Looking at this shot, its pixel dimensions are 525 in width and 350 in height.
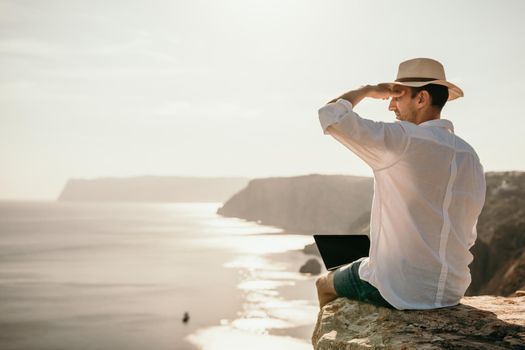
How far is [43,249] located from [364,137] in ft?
465

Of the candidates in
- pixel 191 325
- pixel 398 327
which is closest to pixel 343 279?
pixel 398 327

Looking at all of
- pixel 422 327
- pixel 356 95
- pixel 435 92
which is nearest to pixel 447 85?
pixel 435 92

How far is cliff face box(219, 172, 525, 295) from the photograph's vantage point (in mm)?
40250

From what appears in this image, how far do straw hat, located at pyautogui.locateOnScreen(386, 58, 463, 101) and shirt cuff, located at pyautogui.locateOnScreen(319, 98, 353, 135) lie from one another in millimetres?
568

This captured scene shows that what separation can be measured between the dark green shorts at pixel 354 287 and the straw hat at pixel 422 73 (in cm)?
157

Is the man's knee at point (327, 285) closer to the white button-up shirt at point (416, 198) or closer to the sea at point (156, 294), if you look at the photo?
the white button-up shirt at point (416, 198)

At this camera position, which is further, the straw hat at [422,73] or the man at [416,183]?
the straw hat at [422,73]

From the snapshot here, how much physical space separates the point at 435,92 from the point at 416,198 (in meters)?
0.84

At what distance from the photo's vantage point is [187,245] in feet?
→ 452

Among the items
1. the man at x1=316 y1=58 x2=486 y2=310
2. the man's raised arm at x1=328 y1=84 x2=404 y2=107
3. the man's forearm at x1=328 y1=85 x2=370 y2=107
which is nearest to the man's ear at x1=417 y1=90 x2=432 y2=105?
the man at x1=316 y1=58 x2=486 y2=310

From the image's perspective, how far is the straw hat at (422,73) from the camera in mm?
3539

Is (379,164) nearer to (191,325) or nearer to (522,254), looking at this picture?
(522,254)

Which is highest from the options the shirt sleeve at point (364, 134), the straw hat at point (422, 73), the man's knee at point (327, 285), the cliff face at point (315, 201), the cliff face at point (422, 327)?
the straw hat at point (422, 73)

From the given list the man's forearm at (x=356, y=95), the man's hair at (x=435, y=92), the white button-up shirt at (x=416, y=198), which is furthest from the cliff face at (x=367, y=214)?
the man's forearm at (x=356, y=95)
